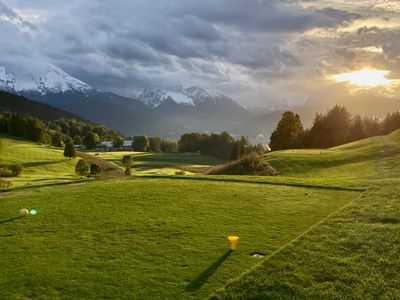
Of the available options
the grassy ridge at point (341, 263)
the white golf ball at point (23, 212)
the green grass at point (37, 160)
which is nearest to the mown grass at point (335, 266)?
the grassy ridge at point (341, 263)

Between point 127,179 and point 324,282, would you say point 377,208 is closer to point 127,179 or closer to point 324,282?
point 324,282

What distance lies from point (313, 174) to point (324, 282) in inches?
1368

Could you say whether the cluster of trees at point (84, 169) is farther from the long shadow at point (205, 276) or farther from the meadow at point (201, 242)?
the long shadow at point (205, 276)

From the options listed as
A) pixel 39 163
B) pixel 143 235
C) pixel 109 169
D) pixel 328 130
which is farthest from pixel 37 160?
pixel 143 235

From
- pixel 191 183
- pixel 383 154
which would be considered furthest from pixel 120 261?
pixel 383 154

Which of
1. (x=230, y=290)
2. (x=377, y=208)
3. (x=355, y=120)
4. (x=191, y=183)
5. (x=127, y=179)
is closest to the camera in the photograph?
(x=230, y=290)

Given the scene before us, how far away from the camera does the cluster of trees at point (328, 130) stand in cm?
10425

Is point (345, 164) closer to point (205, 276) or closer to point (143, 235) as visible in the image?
point (143, 235)

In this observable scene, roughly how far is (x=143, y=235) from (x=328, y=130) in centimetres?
9930

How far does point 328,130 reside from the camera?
110938 mm

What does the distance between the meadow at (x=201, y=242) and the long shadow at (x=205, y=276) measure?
0.12 feet

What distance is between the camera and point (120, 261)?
15906 millimetres

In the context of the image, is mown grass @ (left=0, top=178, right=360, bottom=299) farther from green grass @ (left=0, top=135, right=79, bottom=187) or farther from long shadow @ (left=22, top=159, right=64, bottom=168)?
long shadow @ (left=22, top=159, right=64, bottom=168)

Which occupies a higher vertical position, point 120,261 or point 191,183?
point 191,183
